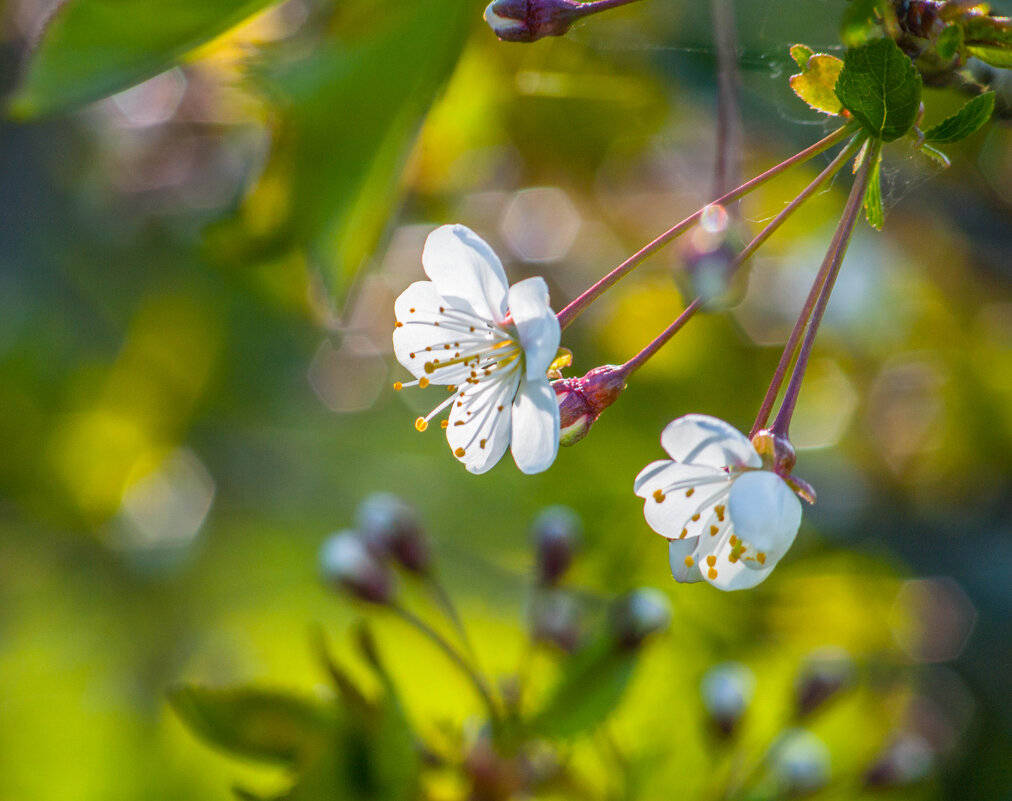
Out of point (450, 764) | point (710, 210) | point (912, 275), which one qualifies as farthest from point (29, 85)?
point (912, 275)

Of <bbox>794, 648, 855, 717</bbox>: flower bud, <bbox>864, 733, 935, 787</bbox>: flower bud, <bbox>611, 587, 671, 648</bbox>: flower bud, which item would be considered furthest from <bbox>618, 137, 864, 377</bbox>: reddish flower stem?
<bbox>864, 733, 935, 787</bbox>: flower bud

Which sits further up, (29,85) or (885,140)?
(885,140)

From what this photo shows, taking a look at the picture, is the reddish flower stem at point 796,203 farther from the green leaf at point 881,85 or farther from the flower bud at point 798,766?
the flower bud at point 798,766

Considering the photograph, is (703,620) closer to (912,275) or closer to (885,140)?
(912,275)

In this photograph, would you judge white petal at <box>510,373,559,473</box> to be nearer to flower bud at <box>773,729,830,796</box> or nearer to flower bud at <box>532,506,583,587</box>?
flower bud at <box>532,506,583,587</box>

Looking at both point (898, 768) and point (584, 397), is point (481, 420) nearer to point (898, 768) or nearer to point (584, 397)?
point (584, 397)
